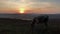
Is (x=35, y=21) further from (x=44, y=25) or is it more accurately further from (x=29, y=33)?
(x=29, y=33)

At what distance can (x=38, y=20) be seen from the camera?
553 inches

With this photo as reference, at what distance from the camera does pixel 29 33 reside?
10.0 meters

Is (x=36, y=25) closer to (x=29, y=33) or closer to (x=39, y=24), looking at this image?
(x=39, y=24)

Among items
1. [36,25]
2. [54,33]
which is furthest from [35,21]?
[54,33]

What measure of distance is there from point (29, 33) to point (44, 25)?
14.8ft

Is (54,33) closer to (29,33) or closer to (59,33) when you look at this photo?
(59,33)

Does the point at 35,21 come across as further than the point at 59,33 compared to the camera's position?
Yes

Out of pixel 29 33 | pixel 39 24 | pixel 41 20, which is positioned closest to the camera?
pixel 29 33

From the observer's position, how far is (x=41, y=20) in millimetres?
13867

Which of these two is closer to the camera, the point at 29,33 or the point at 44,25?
the point at 29,33

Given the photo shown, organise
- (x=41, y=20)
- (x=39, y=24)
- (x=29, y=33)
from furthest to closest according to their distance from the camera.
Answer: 1. (x=39, y=24)
2. (x=41, y=20)
3. (x=29, y=33)

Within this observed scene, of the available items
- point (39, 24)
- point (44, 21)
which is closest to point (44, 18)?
point (44, 21)

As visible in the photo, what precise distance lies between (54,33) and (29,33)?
1.65 m

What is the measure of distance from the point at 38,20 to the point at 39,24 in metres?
1.02
